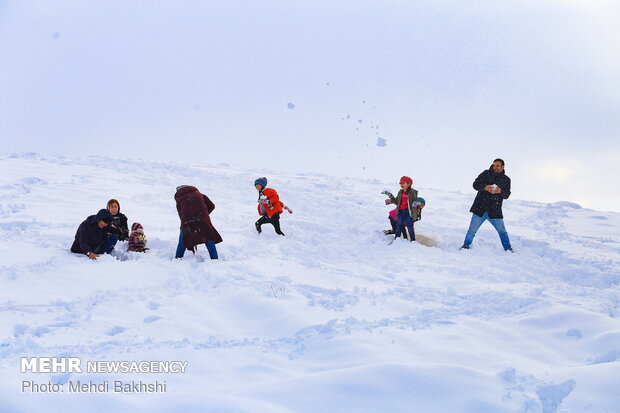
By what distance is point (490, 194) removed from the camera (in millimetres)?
9914

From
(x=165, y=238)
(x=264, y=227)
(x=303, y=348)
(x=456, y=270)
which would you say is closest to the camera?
(x=303, y=348)

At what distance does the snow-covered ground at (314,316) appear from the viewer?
3270mm

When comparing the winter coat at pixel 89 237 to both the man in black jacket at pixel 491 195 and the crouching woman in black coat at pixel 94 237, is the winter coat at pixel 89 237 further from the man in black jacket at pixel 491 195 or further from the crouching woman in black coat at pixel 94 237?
the man in black jacket at pixel 491 195

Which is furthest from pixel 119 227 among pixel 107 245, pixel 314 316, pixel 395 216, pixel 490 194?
pixel 490 194

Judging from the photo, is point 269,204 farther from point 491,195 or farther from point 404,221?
point 491,195

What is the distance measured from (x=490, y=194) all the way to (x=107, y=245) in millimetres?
7873

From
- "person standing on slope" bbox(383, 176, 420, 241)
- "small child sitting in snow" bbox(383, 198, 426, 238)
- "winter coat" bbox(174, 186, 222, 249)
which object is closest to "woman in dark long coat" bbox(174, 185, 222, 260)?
"winter coat" bbox(174, 186, 222, 249)

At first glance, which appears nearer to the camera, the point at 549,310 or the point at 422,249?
the point at 549,310

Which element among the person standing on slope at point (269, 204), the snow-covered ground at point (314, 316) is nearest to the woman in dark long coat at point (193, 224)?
the snow-covered ground at point (314, 316)

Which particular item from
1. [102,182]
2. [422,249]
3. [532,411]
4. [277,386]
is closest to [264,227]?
[422,249]

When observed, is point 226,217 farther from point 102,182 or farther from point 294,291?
point 294,291

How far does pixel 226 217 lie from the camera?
12406 mm

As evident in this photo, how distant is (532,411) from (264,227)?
29.2 ft

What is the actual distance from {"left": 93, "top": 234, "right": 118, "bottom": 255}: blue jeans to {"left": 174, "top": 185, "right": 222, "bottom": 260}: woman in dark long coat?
1.11 metres
